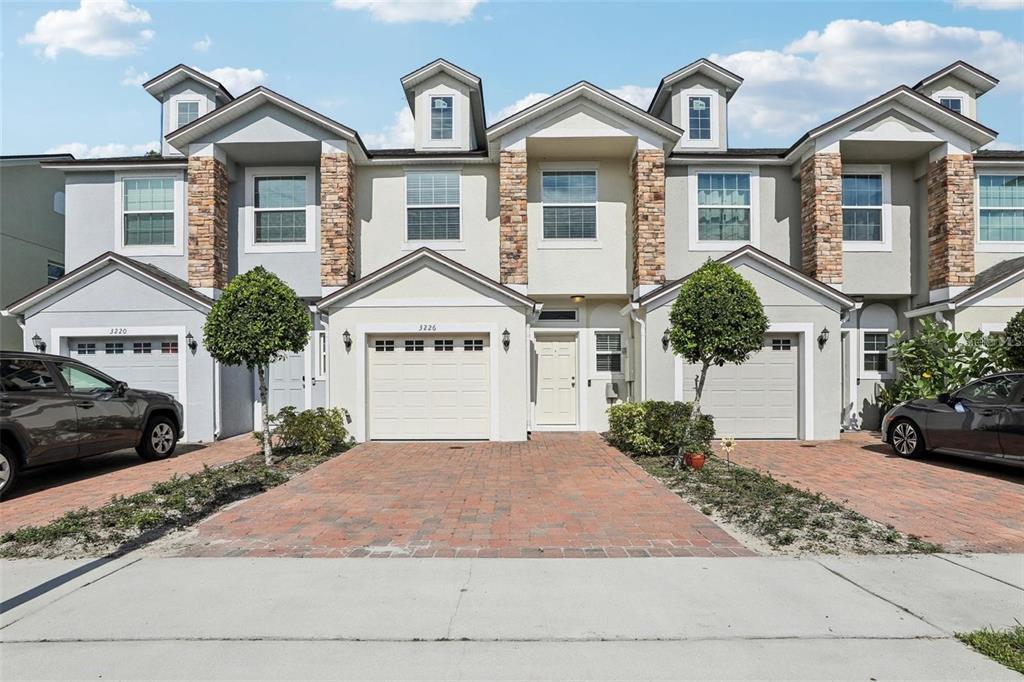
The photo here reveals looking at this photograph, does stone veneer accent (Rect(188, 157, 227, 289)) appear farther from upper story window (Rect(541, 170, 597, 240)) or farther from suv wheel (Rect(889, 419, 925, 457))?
suv wheel (Rect(889, 419, 925, 457))

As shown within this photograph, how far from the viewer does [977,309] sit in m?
13.0

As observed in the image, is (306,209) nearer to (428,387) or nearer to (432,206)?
(432,206)

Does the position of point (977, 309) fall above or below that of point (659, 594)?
above

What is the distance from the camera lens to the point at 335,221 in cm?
1347

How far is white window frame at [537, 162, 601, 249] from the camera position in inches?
555

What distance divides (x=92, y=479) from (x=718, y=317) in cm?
989

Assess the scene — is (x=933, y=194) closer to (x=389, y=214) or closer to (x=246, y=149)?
(x=389, y=214)

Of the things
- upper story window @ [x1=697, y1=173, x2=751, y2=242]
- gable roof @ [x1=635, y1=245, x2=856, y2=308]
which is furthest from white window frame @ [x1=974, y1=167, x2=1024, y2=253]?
upper story window @ [x1=697, y1=173, x2=751, y2=242]

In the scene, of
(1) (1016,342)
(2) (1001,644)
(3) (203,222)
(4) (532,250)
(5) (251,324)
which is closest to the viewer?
(2) (1001,644)

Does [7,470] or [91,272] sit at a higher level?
[91,272]

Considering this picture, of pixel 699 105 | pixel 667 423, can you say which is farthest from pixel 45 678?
pixel 699 105

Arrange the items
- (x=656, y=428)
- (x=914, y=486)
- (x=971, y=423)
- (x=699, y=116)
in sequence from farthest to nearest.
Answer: (x=699, y=116) → (x=656, y=428) → (x=971, y=423) → (x=914, y=486)

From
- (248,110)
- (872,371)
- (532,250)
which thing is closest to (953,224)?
(872,371)

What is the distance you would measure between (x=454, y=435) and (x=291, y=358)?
4939 mm
